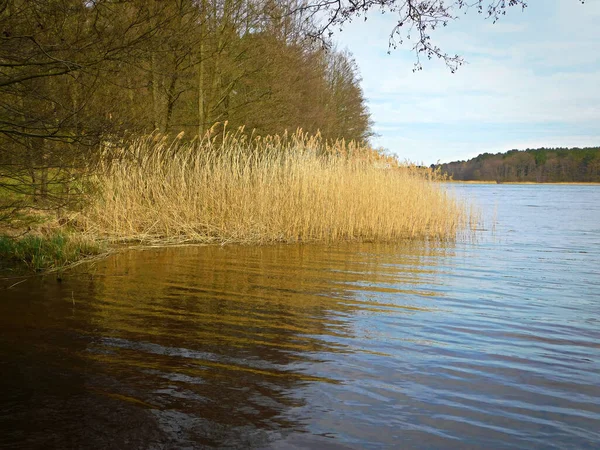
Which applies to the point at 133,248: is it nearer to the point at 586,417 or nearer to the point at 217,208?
the point at 217,208

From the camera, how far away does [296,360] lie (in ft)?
11.4

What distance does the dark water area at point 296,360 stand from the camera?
2520 mm

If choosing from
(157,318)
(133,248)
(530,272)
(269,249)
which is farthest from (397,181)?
(157,318)

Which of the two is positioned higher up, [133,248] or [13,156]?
[13,156]

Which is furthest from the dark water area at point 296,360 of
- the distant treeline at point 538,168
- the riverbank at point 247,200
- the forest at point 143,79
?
the distant treeline at point 538,168

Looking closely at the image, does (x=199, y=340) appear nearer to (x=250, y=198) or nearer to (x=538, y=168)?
(x=250, y=198)

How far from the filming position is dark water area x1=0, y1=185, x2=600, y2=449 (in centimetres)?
252

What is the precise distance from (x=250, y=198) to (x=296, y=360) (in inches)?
242

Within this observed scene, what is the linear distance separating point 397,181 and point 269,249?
3.25m

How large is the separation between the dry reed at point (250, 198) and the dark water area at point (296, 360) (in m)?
→ 2.43

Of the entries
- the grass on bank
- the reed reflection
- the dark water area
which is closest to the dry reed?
the grass on bank

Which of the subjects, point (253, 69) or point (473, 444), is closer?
point (473, 444)

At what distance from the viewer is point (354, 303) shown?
5117 millimetres

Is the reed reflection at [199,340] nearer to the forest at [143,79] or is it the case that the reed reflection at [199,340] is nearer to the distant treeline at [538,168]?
the forest at [143,79]
